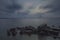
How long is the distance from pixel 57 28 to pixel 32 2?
52 cm

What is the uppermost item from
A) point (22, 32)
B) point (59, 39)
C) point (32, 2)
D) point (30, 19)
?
point (32, 2)

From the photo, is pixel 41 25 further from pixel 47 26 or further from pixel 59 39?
pixel 59 39

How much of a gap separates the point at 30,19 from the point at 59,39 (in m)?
0.49

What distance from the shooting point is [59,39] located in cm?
157

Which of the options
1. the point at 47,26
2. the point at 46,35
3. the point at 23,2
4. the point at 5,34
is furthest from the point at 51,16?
the point at 5,34

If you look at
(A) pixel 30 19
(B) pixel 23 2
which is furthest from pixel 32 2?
(A) pixel 30 19

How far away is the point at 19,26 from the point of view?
1624mm

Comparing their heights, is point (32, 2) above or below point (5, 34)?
above

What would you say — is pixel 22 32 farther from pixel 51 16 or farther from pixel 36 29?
pixel 51 16

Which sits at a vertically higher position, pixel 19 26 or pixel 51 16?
pixel 51 16

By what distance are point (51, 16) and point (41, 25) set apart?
0.19m

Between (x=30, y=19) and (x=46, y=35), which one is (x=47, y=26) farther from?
(x=30, y=19)

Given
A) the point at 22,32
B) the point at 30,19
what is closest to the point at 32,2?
the point at 30,19

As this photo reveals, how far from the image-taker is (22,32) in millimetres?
1621
